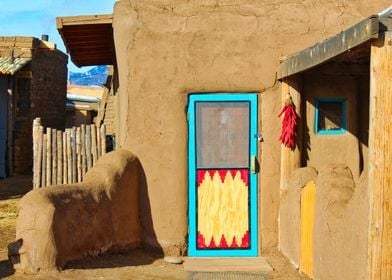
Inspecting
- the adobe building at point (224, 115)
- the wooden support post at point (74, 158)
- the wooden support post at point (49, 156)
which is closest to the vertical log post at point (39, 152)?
the wooden support post at point (49, 156)

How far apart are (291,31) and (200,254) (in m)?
3.15

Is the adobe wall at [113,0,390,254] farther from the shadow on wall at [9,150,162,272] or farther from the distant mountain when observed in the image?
the distant mountain

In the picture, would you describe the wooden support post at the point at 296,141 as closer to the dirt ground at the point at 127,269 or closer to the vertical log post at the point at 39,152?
→ the dirt ground at the point at 127,269

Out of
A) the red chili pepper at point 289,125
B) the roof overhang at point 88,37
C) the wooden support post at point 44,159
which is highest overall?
the roof overhang at point 88,37

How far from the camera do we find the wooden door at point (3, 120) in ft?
51.9

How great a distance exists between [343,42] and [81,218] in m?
3.50

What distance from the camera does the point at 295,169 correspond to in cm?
746

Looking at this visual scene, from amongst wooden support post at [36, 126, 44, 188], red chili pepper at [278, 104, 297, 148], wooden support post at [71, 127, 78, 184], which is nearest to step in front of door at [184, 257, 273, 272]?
red chili pepper at [278, 104, 297, 148]

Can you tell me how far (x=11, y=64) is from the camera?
1553cm

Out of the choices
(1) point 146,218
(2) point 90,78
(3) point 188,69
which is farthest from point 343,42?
(2) point 90,78

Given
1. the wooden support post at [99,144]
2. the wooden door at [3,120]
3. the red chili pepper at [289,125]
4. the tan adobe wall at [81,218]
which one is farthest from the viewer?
the wooden door at [3,120]

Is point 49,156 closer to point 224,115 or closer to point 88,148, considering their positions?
point 88,148

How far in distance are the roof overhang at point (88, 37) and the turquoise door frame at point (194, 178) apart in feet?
5.78

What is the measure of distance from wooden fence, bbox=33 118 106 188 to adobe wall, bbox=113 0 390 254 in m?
1.75
